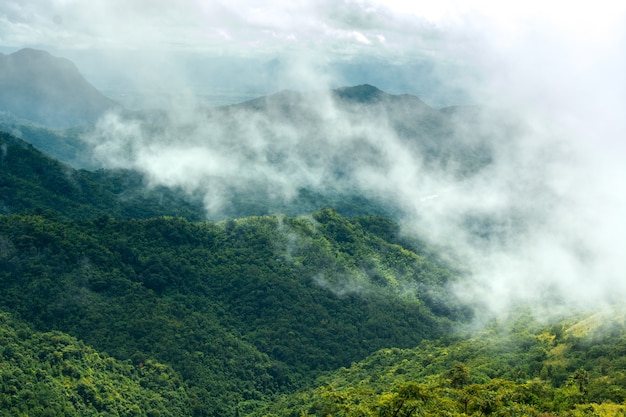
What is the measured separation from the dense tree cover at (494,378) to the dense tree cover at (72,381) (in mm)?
10892

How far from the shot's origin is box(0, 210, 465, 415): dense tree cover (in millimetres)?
67938

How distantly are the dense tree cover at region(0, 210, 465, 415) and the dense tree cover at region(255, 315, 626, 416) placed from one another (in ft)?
24.6

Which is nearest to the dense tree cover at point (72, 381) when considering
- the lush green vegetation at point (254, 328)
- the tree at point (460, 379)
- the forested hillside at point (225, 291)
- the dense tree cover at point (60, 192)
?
the lush green vegetation at point (254, 328)

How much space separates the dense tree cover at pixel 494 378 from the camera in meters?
34.3

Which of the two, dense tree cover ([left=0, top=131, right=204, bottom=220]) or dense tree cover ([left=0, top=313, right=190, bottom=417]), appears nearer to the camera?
dense tree cover ([left=0, top=313, right=190, bottom=417])

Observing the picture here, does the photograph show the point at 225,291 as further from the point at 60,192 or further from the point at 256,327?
the point at 60,192

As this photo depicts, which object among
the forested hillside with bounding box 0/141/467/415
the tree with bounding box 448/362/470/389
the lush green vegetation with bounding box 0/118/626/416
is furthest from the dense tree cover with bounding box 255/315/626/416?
the forested hillside with bounding box 0/141/467/415

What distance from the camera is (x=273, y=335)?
78875 millimetres

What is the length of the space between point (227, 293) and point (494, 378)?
156 ft

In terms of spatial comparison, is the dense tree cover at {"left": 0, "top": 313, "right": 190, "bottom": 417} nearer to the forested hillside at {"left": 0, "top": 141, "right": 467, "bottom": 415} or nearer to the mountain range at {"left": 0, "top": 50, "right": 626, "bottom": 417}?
the mountain range at {"left": 0, "top": 50, "right": 626, "bottom": 417}

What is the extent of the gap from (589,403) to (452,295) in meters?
59.5

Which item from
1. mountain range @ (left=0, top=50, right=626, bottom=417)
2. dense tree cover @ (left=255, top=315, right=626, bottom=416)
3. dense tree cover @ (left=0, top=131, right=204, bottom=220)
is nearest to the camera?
dense tree cover @ (left=255, top=315, right=626, bottom=416)

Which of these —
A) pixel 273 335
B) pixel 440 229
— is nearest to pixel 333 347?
pixel 273 335

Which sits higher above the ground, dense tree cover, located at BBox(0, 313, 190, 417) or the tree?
the tree
